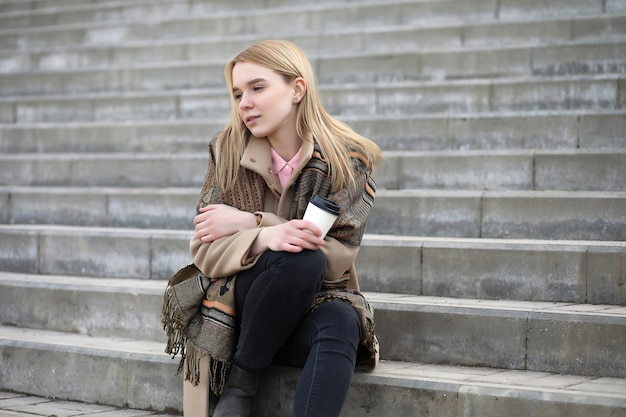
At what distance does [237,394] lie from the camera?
3.68 meters

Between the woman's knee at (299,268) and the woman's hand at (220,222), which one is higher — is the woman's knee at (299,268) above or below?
below

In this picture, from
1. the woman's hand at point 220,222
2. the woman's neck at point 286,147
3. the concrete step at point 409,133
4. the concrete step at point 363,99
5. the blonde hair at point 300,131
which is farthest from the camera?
the concrete step at point 363,99

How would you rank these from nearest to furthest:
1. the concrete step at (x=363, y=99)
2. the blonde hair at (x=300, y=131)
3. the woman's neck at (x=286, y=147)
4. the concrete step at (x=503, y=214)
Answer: the blonde hair at (x=300, y=131), the woman's neck at (x=286, y=147), the concrete step at (x=503, y=214), the concrete step at (x=363, y=99)

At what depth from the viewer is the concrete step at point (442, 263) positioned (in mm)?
4055

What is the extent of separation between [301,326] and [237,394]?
0.39 meters

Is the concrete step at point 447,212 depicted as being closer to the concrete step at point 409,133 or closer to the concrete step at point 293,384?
the concrete step at point 409,133

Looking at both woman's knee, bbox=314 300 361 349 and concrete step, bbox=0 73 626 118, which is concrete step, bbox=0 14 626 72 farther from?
woman's knee, bbox=314 300 361 349

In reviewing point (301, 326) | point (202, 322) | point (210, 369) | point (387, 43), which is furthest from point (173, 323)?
point (387, 43)

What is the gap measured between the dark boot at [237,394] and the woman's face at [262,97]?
0.91 meters

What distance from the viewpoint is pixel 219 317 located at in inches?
142

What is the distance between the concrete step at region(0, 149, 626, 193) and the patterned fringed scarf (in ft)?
6.02

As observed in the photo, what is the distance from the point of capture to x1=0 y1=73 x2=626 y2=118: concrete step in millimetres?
5695

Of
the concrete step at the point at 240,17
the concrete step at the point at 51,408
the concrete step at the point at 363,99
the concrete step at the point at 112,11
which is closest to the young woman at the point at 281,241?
the concrete step at the point at 51,408

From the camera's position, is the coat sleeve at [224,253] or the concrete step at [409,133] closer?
the coat sleeve at [224,253]
